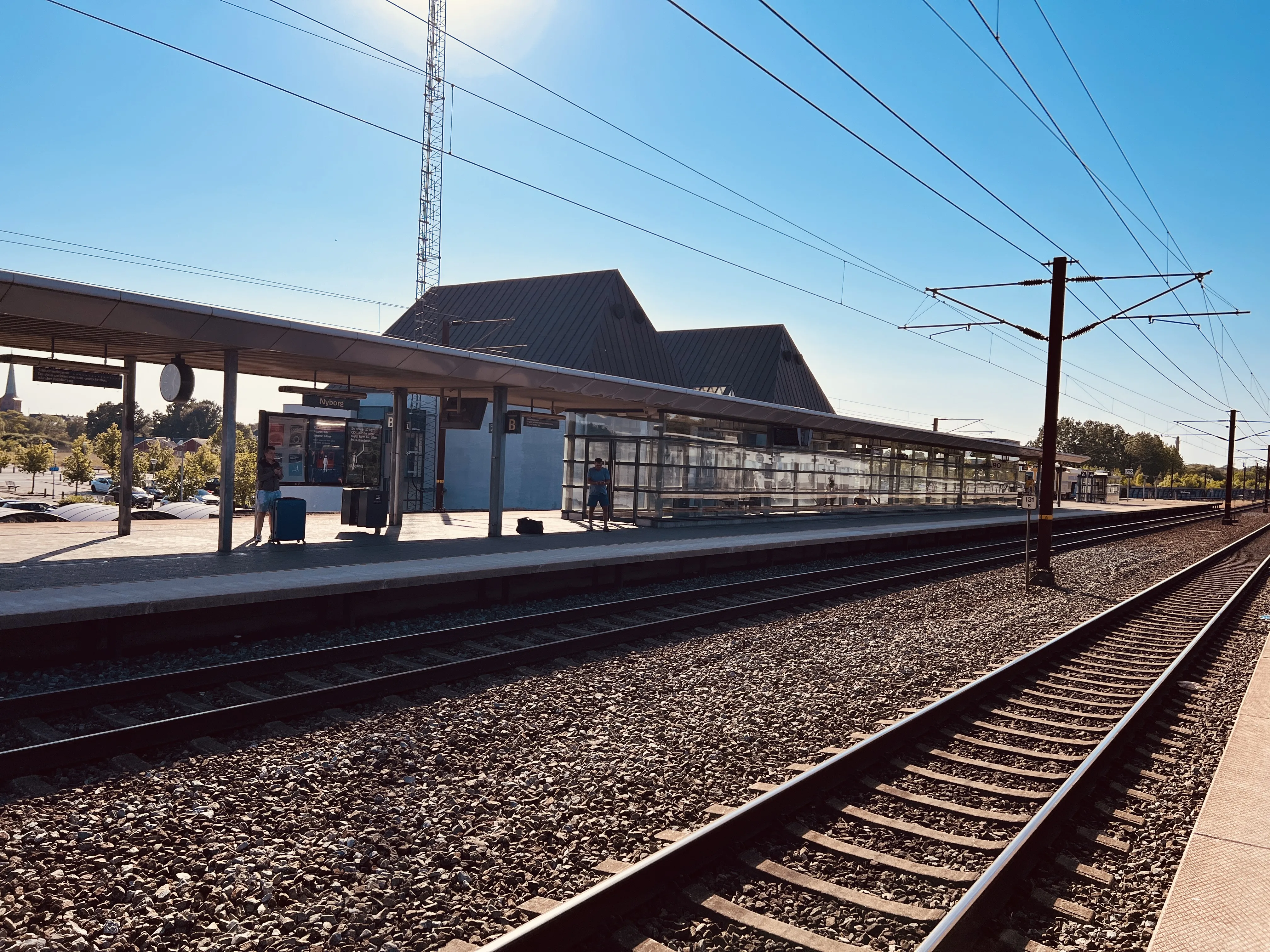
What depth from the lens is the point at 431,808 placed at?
537 centimetres

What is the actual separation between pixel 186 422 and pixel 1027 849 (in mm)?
166519

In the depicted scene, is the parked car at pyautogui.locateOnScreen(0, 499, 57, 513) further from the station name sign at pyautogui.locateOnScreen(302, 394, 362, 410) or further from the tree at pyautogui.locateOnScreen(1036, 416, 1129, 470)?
the tree at pyautogui.locateOnScreen(1036, 416, 1129, 470)

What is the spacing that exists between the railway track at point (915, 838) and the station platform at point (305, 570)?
253 inches

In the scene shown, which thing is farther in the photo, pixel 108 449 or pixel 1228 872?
pixel 108 449

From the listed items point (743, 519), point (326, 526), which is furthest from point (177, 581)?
point (743, 519)

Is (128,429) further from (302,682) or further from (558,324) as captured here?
(558,324)

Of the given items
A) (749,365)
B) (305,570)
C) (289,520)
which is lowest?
(305,570)

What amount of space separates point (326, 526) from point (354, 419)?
11.9ft

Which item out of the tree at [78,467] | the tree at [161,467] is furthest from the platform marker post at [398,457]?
the tree at [78,467]

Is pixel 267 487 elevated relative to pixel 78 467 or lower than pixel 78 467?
elevated

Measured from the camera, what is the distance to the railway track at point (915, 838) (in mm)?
4059

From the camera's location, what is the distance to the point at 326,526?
1912 cm

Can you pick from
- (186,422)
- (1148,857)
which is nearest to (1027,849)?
(1148,857)

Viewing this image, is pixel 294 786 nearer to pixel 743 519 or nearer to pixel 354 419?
pixel 354 419
